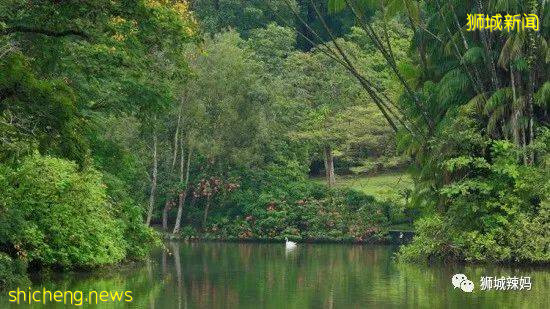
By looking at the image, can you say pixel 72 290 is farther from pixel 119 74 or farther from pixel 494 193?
pixel 494 193

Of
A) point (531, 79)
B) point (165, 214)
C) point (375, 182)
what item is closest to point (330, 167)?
point (375, 182)

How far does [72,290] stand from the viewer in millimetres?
20188

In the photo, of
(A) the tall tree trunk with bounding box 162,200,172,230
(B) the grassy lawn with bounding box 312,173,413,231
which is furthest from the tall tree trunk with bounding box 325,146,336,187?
(A) the tall tree trunk with bounding box 162,200,172,230

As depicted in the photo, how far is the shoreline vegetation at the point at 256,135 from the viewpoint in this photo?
19.0 meters

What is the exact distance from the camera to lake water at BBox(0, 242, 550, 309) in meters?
18.2

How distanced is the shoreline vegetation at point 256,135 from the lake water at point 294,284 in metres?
1.20

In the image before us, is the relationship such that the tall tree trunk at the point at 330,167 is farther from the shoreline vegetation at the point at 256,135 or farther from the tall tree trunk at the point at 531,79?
the tall tree trunk at the point at 531,79

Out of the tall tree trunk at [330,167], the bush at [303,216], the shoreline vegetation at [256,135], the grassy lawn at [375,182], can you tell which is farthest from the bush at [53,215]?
the tall tree trunk at [330,167]

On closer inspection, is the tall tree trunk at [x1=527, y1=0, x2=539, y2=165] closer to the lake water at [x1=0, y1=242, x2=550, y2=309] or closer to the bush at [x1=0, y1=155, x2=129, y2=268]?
the lake water at [x1=0, y1=242, x2=550, y2=309]

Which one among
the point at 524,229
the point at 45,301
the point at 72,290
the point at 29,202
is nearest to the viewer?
the point at 45,301

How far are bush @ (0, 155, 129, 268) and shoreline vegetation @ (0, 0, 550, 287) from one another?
0.05m

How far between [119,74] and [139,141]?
2502 centimetres

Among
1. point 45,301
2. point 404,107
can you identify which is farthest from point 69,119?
point 404,107

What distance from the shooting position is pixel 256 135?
52.8 metres
